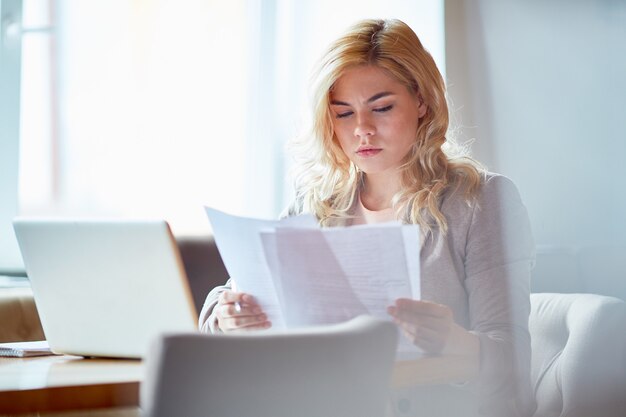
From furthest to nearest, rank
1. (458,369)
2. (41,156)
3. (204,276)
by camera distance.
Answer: (41,156) < (204,276) < (458,369)

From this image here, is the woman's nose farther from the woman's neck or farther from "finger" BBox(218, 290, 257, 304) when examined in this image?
"finger" BBox(218, 290, 257, 304)

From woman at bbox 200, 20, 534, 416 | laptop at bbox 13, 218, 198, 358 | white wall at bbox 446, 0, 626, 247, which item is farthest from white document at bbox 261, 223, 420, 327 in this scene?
white wall at bbox 446, 0, 626, 247

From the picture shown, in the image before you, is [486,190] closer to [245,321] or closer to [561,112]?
[561,112]

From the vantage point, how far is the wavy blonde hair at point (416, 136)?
1479mm

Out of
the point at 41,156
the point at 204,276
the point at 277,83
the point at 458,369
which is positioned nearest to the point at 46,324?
the point at 458,369

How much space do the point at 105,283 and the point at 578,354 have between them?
30.6 inches

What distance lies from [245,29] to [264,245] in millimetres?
2027

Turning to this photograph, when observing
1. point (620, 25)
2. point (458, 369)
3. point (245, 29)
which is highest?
point (245, 29)

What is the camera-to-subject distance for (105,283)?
111 centimetres

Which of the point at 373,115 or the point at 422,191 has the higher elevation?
the point at 373,115

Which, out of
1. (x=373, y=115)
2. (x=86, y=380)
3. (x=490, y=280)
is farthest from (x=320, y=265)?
(x=373, y=115)

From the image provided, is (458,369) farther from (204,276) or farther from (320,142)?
(204,276)

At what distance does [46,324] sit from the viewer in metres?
1.19

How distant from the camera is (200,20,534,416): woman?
1.31 meters
